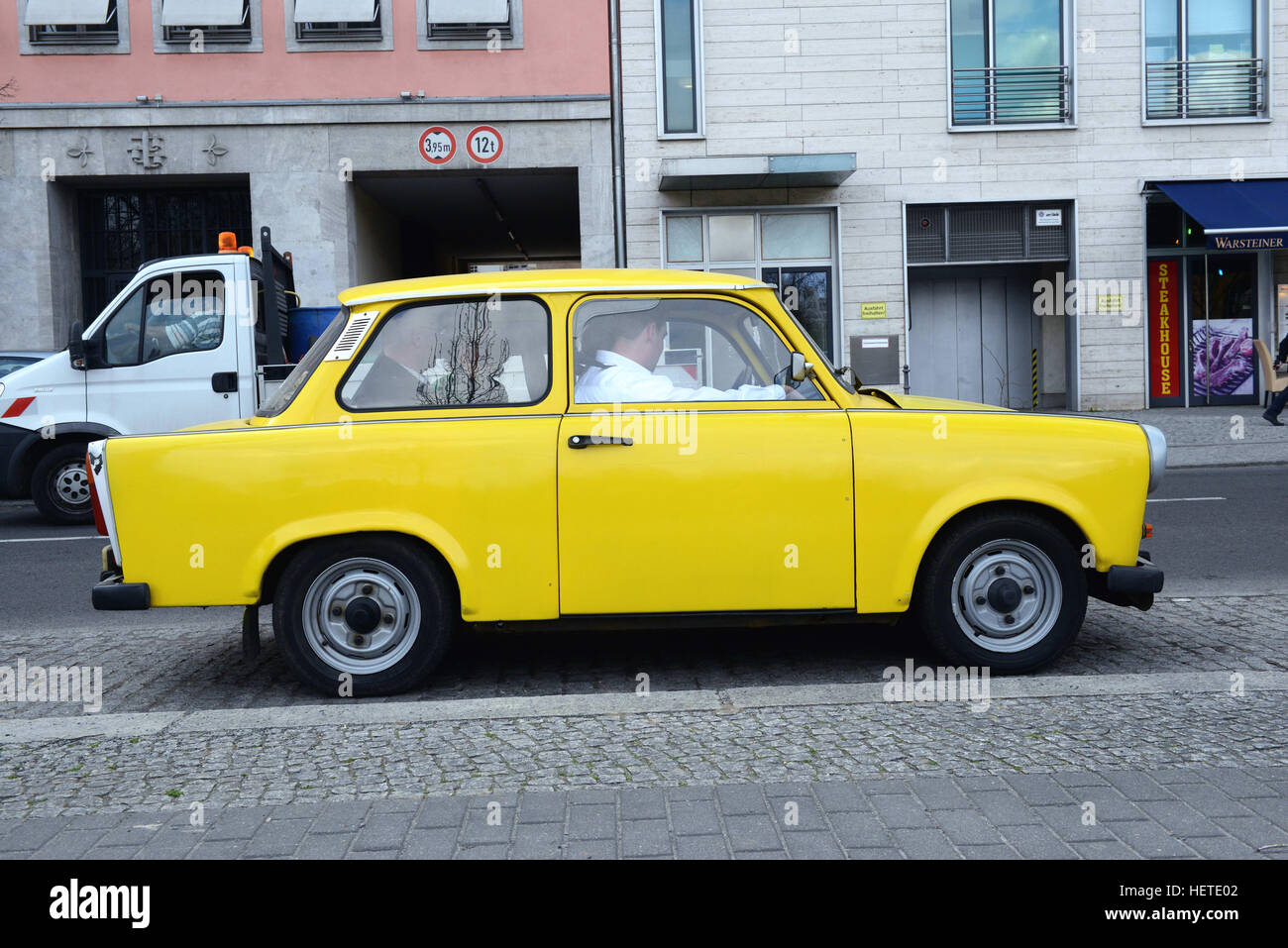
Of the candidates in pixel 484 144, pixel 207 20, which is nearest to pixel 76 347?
pixel 484 144

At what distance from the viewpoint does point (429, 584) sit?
4.96 m

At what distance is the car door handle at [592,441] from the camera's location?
4961mm

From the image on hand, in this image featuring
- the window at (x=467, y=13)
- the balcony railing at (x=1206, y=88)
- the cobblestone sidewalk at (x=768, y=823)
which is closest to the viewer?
the cobblestone sidewalk at (x=768, y=823)

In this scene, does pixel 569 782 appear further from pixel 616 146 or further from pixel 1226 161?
pixel 1226 161

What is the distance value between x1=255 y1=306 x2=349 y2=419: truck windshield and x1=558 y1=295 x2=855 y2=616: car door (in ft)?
3.55

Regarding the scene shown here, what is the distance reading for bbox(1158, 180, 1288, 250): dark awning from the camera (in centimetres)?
1869

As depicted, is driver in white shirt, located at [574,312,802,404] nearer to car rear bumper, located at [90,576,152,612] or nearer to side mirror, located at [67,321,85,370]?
car rear bumper, located at [90,576,152,612]

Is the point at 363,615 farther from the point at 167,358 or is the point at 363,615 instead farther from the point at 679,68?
the point at 679,68

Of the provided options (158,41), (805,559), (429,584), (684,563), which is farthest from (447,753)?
(158,41)

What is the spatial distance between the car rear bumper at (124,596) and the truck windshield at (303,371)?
0.85 m

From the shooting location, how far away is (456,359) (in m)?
5.20

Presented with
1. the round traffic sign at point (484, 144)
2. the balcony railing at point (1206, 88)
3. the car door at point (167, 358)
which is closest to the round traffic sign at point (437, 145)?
the round traffic sign at point (484, 144)

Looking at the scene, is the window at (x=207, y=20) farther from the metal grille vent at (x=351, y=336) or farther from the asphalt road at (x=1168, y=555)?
the metal grille vent at (x=351, y=336)

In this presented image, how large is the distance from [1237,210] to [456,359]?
57.6 feet
